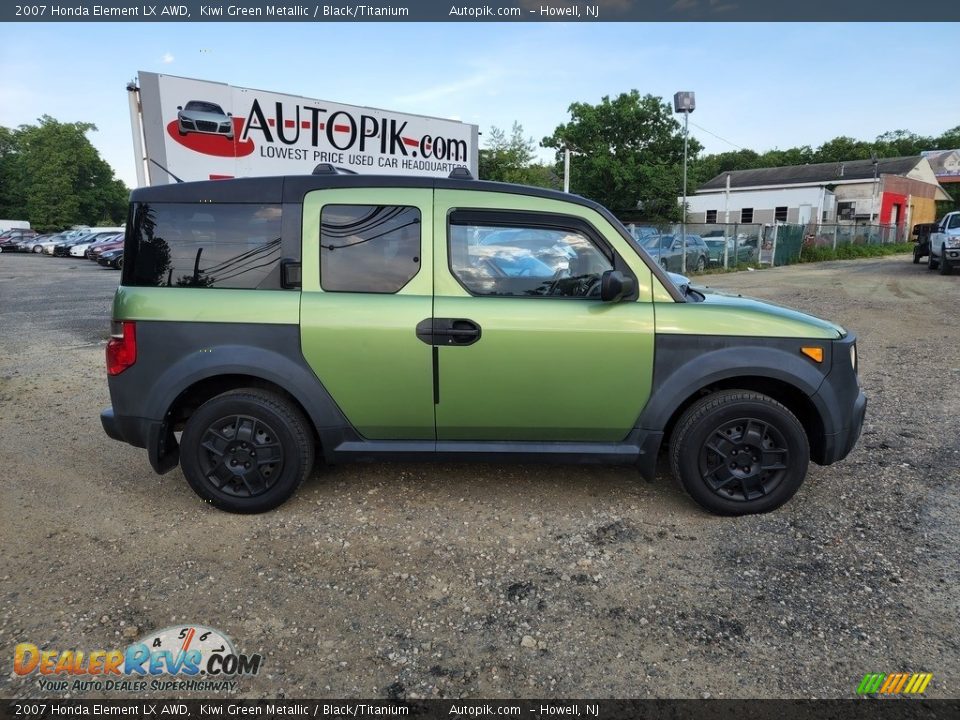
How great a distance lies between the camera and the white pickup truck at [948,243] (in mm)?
18516

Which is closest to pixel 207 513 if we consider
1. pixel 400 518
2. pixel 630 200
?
pixel 400 518

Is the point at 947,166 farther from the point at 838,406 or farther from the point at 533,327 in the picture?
the point at 533,327

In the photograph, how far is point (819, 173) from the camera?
50438 mm

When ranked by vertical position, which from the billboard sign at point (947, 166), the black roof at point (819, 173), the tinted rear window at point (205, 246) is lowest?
the tinted rear window at point (205, 246)

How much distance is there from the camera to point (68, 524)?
139 inches

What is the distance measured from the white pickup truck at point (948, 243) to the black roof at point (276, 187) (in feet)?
67.2

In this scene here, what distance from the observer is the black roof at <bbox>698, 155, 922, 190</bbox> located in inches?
1893

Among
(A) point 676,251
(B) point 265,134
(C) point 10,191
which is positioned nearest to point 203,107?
(B) point 265,134

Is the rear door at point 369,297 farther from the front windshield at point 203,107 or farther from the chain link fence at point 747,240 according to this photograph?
the chain link fence at point 747,240

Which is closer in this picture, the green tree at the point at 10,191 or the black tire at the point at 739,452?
the black tire at the point at 739,452

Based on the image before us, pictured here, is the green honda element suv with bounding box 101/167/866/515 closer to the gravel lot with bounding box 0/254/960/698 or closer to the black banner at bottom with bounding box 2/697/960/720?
the gravel lot with bounding box 0/254/960/698

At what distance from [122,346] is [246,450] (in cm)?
91

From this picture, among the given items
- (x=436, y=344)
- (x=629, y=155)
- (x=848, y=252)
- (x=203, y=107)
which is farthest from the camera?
(x=629, y=155)

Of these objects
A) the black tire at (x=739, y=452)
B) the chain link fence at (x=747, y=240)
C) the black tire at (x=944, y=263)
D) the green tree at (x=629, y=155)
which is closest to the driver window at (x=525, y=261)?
the black tire at (x=739, y=452)
